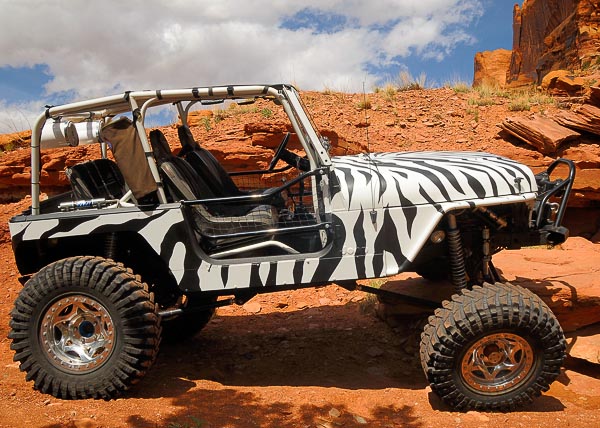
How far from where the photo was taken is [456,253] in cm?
357

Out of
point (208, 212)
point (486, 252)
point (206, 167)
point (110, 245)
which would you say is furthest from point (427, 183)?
point (110, 245)

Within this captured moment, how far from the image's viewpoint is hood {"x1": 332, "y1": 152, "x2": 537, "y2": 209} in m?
3.39

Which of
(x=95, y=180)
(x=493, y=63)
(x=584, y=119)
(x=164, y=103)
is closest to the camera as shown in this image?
(x=164, y=103)

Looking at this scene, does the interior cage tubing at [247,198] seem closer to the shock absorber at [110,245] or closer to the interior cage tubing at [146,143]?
the interior cage tubing at [146,143]

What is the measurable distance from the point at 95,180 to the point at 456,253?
2744 mm

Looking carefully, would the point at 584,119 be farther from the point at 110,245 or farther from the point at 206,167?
the point at 110,245

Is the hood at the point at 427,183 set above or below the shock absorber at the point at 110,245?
above

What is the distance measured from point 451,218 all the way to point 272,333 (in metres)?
2.47

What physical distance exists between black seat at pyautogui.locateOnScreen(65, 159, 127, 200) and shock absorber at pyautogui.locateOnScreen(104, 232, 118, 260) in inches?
15.3

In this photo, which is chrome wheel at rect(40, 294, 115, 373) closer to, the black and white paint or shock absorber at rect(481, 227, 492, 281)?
the black and white paint

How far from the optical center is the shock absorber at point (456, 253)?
11.6ft

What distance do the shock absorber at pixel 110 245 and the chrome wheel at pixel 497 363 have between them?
249 centimetres

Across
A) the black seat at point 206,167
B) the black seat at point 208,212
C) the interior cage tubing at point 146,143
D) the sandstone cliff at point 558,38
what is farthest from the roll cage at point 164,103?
the sandstone cliff at point 558,38

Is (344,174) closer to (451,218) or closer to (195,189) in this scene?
(451,218)
